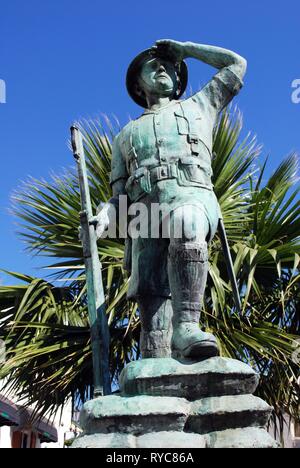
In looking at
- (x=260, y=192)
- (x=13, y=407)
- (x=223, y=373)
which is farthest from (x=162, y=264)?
(x=13, y=407)

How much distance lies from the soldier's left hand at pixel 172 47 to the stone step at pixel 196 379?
5.78 ft

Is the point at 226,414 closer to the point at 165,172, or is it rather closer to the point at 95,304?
the point at 95,304

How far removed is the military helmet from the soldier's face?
3cm

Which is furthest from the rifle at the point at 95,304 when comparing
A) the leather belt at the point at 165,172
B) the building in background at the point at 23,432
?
the building in background at the point at 23,432

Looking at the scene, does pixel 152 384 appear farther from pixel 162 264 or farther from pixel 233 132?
pixel 233 132

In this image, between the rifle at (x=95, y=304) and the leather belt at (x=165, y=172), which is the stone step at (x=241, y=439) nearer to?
the rifle at (x=95, y=304)

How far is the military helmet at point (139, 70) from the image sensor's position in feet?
12.3

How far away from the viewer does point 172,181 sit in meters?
3.32

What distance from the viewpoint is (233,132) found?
8.04 m

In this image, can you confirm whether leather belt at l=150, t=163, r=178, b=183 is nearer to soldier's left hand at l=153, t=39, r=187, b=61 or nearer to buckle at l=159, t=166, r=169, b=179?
buckle at l=159, t=166, r=169, b=179

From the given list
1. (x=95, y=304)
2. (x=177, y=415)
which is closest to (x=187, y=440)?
(x=177, y=415)

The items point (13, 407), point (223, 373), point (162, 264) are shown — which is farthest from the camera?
point (13, 407)

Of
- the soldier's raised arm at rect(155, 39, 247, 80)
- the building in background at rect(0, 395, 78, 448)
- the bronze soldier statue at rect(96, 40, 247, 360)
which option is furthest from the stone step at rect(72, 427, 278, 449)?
the building in background at rect(0, 395, 78, 448)
